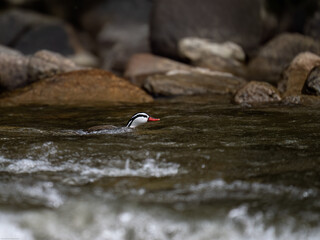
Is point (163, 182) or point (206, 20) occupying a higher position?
point (206, 20)

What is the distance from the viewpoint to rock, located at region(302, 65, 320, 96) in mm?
7539

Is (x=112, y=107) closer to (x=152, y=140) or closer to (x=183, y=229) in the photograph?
(x=152, y=140)

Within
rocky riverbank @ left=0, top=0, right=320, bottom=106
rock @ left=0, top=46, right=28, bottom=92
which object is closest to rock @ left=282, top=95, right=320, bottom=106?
rocky riverbank @ left=0, top=0, right=320, bottom=106

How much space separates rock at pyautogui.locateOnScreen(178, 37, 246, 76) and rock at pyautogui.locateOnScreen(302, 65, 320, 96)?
12.7 feet

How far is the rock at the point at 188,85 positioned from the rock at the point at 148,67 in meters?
1.08

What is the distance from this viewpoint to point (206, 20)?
12.5m

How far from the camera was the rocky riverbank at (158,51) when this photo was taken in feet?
28.5

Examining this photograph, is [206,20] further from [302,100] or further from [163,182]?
[163,182]

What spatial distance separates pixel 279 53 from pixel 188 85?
3705 millimetres

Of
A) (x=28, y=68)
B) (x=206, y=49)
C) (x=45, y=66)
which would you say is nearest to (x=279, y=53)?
(x=206, y=49)

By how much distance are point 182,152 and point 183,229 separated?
1.39m

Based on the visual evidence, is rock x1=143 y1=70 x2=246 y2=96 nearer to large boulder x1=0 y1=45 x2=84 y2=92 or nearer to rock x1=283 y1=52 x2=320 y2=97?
rock x1=283 y1=52 x2=320 y2=97

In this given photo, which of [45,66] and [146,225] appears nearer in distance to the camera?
[146,225]

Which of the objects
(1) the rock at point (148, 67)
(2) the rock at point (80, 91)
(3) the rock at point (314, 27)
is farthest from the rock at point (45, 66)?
(3) the rock at point (314, 27)
